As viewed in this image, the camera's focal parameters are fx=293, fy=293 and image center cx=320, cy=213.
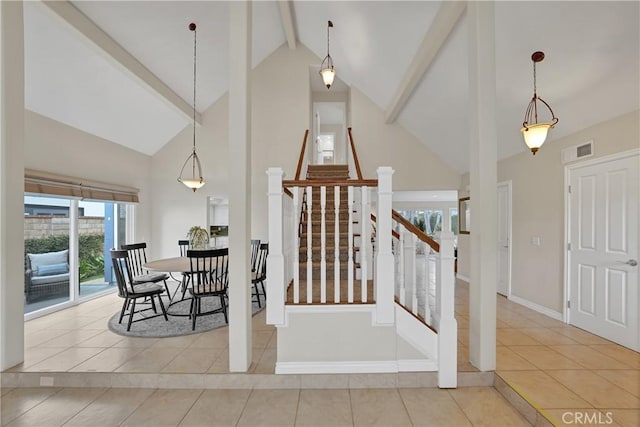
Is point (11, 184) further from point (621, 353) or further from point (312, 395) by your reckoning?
point (621, 353)

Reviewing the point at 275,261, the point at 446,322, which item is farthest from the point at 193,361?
the point at 446,322

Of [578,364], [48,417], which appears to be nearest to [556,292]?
[578,364]

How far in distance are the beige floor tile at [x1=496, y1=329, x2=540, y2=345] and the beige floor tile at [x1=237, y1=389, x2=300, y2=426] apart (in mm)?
2232

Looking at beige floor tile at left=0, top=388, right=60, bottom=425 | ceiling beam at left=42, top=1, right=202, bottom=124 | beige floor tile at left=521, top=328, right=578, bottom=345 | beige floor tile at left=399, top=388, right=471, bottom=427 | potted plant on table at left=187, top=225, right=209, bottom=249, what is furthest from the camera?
potted plant on table at left=187, top=225, right=209, bottom=249

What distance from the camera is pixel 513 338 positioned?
3.12 metres

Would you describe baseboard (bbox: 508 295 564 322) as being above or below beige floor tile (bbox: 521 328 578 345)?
above

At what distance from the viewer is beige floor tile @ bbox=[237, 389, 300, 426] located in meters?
2.04

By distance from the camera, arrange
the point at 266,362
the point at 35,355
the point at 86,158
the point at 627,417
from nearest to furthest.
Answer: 1. the point at 627,417
2. the point at 266,362
3. the point at 35,355
4. the point at 86,158

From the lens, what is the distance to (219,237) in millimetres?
6305

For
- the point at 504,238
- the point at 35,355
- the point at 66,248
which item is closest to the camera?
the point at 35,355

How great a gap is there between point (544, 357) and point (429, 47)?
3535 millimetres

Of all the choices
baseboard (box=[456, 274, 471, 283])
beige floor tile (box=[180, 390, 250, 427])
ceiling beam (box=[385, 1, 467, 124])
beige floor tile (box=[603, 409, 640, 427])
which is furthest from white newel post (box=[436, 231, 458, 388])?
baseboard (box=[456, 274, 471, 283])

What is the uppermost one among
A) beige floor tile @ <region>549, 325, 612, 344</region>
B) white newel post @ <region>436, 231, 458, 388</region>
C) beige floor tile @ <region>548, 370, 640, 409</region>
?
white newel post @ <region>436, 231, 458, 388</region>

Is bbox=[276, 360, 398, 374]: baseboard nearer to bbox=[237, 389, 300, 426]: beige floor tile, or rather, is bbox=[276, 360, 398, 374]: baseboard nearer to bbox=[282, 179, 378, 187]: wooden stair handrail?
bbox=[237, 389, 300, 426]: beige floor tile
